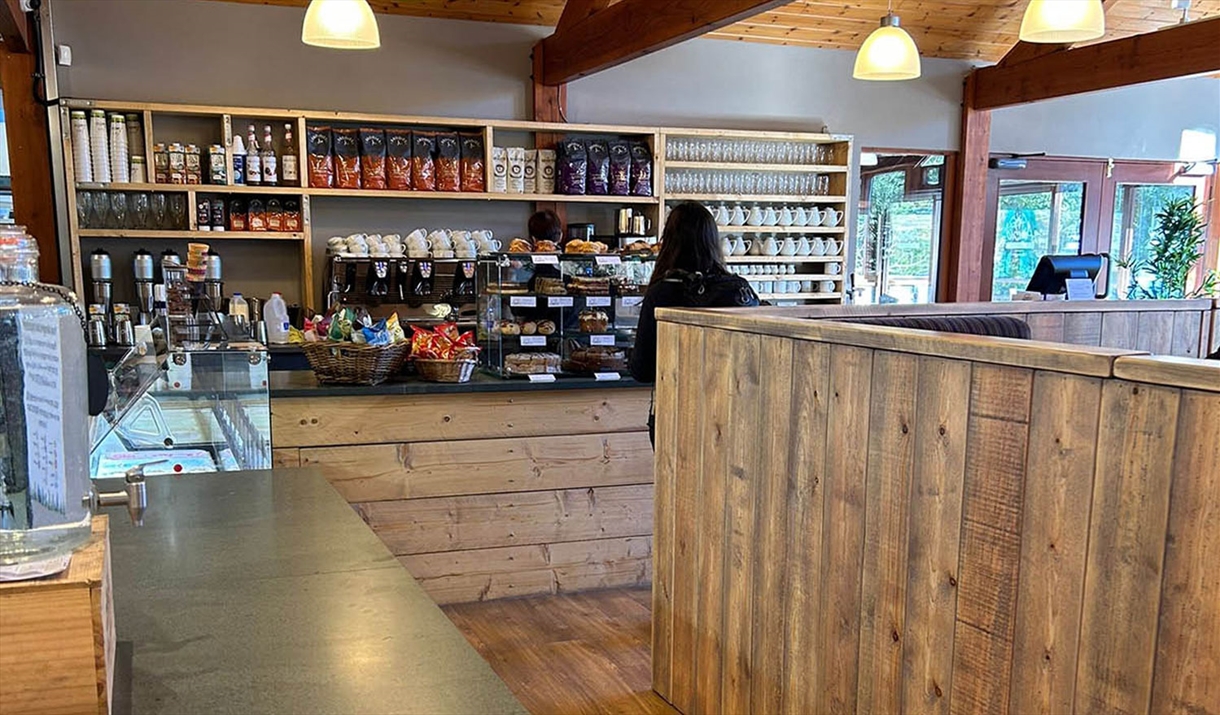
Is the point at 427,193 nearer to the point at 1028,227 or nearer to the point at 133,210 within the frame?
the point at 133,210

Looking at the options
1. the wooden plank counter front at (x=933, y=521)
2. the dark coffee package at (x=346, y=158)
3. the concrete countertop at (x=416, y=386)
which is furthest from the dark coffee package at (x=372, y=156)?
the wooden plank counter front at (x=933, y=521)

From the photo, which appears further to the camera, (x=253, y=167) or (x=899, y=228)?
(x=899, y=228)

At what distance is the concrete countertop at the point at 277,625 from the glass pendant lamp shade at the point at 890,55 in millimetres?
3200

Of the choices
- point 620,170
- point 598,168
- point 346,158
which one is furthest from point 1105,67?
point 346,158

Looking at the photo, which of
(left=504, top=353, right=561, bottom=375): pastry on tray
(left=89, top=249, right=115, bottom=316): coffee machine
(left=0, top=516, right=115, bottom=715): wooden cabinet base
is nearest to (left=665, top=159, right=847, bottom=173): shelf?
(left=504, top=353, right=561, bottom=375): pastry on tray

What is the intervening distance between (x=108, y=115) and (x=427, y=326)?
1.99 metres

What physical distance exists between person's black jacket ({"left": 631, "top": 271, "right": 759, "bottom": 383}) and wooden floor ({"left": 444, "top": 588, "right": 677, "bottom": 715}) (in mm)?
972

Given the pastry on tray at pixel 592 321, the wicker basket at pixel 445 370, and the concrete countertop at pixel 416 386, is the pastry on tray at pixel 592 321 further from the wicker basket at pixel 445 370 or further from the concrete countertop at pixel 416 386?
the wicker basket at pixel 445 370

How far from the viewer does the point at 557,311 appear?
359 cm

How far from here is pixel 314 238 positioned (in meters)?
5.43

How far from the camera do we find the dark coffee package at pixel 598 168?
564 cm

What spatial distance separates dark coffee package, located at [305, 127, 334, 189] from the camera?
16.6 feet

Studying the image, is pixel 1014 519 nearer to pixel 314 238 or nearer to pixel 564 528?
pixel 564 528

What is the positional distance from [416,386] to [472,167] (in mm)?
2495
